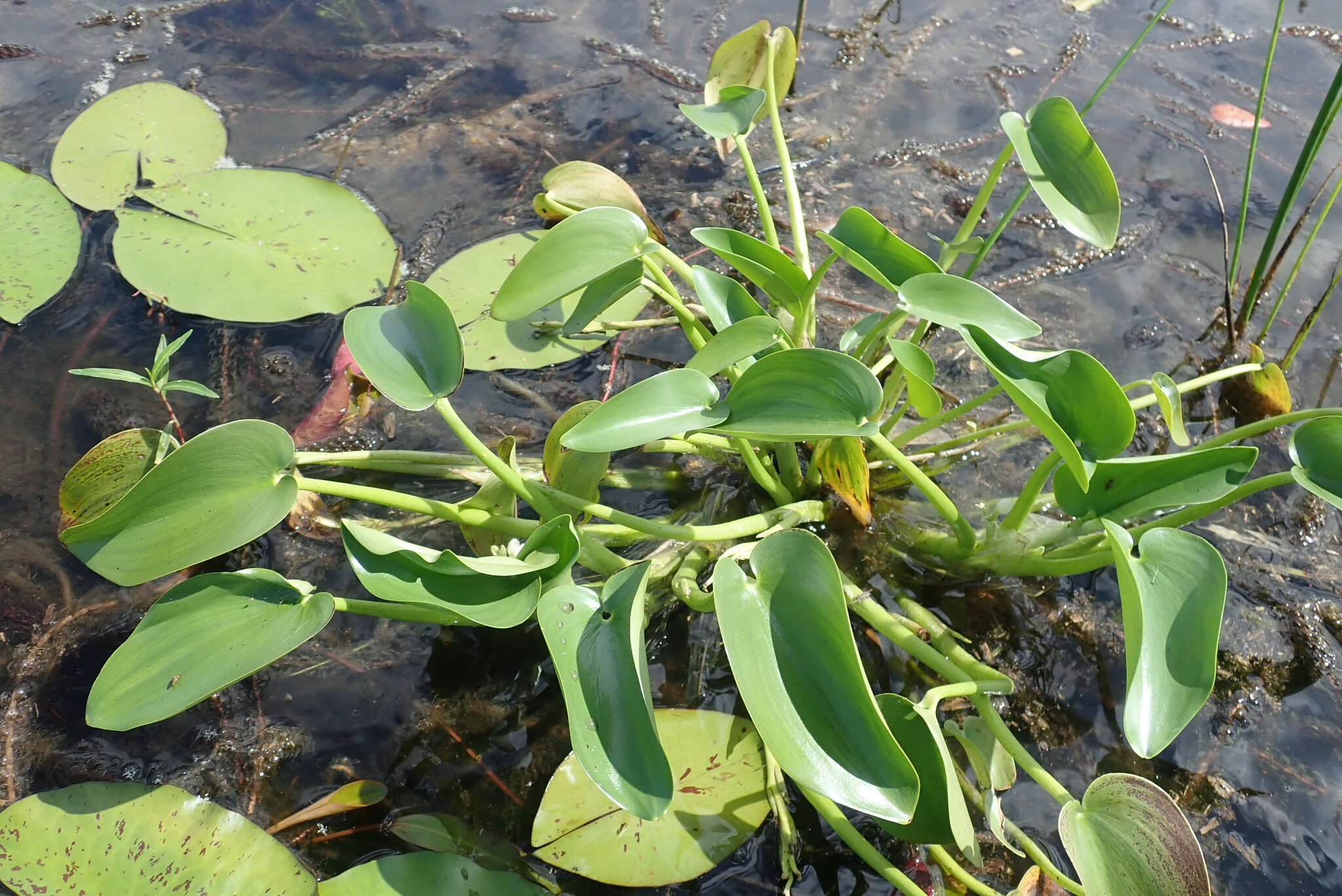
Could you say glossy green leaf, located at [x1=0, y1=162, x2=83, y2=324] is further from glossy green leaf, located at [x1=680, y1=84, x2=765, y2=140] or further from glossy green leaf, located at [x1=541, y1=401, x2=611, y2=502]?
glossy green leaf, located at [x1=680, y1=84, x2=765, y2=140]

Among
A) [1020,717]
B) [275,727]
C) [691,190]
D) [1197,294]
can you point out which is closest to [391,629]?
[275,727]

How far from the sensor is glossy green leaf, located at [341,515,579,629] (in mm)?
913

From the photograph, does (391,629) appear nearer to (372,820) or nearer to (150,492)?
(372,820)

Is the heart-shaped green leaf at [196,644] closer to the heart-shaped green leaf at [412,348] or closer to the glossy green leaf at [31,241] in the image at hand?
the heart-shaped green leaf at [412,348]

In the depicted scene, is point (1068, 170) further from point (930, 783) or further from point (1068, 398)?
point (930, 783)

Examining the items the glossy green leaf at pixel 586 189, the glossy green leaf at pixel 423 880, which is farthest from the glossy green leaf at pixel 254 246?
the glossy green leaf at pixel 423 880

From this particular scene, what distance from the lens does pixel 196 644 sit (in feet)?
3.20

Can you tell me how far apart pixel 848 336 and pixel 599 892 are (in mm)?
804

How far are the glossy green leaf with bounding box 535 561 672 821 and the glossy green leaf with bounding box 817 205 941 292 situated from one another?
573 millimetres

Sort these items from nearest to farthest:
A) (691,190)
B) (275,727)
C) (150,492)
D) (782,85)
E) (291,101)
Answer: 1. (150,492)
2. (275,727)
3. (782,85)
4. (691,190)
5. (291,101)

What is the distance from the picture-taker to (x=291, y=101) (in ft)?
7.23

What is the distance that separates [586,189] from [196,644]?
3.80 feet

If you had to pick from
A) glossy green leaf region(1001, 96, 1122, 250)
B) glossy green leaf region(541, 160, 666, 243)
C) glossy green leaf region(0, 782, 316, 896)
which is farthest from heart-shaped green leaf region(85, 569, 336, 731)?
glossy green leaf region(1001, 96, 1122, 250)

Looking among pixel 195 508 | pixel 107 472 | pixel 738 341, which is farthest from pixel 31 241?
pixel 738 341
